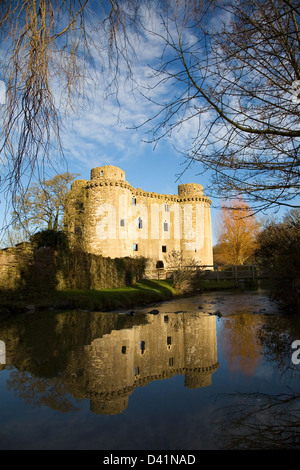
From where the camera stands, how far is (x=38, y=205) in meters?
20.5

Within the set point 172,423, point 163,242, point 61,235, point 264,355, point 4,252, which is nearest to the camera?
point 172,423

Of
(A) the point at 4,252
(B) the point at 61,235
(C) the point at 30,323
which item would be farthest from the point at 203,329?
(B) the point at 61,235

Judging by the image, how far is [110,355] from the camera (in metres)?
4.08

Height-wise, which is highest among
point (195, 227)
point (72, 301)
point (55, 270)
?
point (195, 227)

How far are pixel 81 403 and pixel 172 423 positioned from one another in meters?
0.87

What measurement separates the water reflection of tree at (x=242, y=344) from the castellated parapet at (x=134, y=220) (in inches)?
717

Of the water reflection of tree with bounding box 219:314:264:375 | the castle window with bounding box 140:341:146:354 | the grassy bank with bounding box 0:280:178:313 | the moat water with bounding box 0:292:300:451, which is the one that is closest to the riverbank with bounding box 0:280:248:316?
the grassy bank with bounding box 0:280:178:313

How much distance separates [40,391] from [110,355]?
1.33m

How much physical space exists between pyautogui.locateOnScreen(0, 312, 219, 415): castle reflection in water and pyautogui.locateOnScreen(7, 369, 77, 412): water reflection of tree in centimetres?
8
